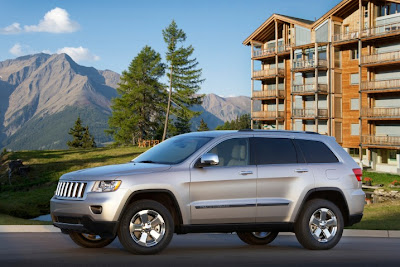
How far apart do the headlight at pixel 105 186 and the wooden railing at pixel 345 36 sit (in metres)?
48.8

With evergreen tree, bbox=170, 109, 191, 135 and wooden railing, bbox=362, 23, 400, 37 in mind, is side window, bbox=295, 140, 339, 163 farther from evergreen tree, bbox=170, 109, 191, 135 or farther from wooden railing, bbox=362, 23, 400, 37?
evergreen tree, bbox=170, 109, 191, 135

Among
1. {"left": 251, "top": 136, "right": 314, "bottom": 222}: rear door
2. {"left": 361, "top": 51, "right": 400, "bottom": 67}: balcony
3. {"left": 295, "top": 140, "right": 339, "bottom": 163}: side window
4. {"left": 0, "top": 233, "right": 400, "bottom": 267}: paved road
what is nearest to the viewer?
{"left": 0, "top": 233, "right": 400, "bottom": 267}: paved road

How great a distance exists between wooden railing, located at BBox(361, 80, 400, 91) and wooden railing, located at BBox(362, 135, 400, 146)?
444 cm

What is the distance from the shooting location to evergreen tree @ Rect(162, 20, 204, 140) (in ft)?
261

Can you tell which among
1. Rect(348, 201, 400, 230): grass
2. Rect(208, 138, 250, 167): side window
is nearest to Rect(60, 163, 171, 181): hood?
Rect(208, 138, 250, 167): side window

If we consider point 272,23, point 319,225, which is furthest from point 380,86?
point 319,225

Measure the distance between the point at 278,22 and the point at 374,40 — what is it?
14.1 metres

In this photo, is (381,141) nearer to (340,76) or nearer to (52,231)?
(340,76)

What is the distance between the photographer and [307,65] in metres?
58.7

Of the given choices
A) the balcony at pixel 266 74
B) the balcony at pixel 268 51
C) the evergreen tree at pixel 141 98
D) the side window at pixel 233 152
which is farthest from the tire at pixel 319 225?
the evergreen tree at pixel 141 98

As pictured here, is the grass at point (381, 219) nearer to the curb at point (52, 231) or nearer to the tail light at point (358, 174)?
the curb at point (52, 231)

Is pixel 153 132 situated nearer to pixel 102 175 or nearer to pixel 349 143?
pixel 349 143

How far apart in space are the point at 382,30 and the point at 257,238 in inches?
1785

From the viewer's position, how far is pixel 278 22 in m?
64.0
